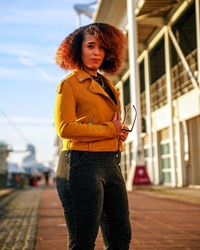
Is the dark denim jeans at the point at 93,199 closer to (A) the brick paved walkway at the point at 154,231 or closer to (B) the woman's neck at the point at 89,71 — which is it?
(B) the woman's neck at the point at 89,71

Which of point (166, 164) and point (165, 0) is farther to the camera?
point (166, 164)

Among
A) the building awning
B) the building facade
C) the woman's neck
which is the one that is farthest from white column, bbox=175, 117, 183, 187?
the woman's neck

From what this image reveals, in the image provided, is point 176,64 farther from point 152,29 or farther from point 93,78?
point 93,78

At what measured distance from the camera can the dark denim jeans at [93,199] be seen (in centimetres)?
233

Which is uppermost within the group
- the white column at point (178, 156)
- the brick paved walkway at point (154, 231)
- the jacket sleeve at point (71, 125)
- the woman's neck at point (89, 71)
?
the white column at point (178, 156)

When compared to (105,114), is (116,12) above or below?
above

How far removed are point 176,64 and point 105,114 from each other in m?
19.9

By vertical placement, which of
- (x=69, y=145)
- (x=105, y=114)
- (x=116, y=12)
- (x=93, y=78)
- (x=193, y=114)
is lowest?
(x=69, y=145)

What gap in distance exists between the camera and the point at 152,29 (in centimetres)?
2417

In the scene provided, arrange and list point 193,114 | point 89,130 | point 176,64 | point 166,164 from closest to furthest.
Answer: point 89,130
point 193,114
point 176,64
point 166,164

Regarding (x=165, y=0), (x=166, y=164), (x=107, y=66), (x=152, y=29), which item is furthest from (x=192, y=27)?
(x=107, y=66)

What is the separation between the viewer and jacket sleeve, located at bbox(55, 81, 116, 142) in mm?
2344

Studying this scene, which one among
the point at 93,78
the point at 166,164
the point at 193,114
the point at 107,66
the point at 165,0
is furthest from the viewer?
the point at 166,164

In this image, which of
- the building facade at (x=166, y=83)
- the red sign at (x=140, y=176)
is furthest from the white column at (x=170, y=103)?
the red sign at (x=140, y=176)
